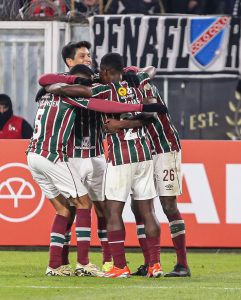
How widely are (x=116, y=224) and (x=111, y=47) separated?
7932 millimetres

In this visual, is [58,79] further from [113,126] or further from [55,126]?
[113,126]

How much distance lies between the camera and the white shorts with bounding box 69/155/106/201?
12961 millimetres

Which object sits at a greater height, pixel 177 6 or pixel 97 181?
pixel 177 6

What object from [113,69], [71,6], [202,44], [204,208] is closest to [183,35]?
[202,44]

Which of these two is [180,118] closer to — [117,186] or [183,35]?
[183,35]

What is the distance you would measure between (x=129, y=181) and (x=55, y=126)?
859mm

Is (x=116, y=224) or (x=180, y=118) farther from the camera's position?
(x=180, y=118)

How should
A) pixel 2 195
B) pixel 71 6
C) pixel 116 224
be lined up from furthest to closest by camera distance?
1. pixel 71 6
2. pixel 2 195
3. pixel 116 224

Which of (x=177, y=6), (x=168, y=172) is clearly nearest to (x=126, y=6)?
(x=177, y=6)

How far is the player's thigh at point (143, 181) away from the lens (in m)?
12.7

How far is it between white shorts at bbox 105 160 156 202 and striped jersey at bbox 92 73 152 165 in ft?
0.19

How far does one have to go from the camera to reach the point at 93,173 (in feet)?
42.7

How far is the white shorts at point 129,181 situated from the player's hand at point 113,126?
0.32 metres

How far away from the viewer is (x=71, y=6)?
2011 cm
